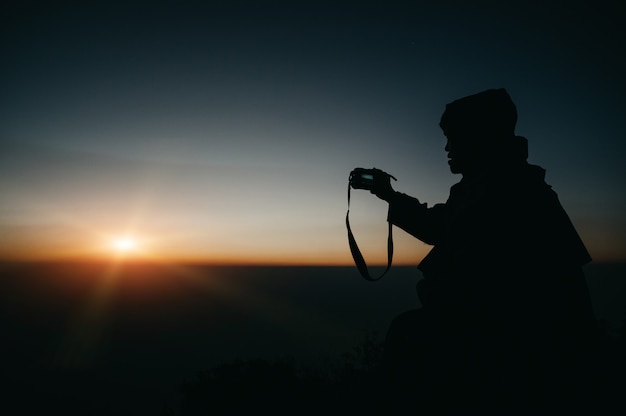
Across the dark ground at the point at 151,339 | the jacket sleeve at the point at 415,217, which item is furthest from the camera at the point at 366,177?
the dark ground at the point at 151,339

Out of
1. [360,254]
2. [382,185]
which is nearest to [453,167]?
[382,185]

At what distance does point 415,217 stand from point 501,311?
1.38m

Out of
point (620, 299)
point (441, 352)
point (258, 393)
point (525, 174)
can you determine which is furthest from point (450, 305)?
point (620, 299)

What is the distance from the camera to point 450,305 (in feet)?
5.65

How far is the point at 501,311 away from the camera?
164cm

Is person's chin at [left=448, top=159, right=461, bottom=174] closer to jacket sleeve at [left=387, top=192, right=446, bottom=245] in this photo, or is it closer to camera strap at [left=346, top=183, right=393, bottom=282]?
jacket sleeve at [left=387, top=192, right=446, bottom=245]

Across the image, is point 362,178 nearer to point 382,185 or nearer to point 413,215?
point 382,185

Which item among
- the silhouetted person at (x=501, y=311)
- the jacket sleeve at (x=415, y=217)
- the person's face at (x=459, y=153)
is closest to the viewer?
the silhouetted person at (x=501, y=311)

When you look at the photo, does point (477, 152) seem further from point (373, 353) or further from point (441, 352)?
point (373, 353)

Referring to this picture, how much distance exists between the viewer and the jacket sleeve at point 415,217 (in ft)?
9.49

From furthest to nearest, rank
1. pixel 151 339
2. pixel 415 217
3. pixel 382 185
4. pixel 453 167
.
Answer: pixel 151 339 < pixel 382 185 < pixel 415 217 < pixel 453 167

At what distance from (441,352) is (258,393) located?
9.54 m

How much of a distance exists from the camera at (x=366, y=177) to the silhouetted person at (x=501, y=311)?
114 centimetres

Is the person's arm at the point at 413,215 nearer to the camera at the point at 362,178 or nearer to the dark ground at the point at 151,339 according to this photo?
the camera at the point at 362,178
